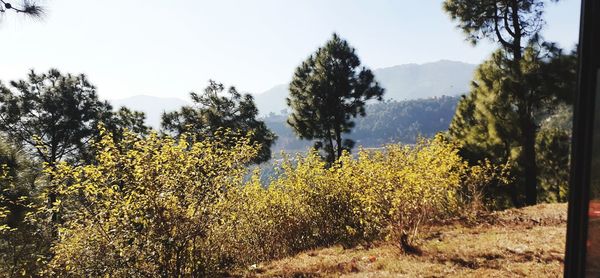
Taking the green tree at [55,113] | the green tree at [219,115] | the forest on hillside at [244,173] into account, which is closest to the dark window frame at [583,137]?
the forest on hillside at [244,173]

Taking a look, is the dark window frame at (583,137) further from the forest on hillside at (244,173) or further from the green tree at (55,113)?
the green tree at (55,113)

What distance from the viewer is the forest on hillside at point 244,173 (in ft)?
23.1

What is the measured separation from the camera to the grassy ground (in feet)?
25.5

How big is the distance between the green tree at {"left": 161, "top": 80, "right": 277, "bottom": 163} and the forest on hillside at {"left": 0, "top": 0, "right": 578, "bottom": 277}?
10 cm

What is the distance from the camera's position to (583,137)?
238 centimetres

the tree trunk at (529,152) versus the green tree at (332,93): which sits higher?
the green tree at (332,93)

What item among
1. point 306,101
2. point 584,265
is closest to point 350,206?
point 584,265

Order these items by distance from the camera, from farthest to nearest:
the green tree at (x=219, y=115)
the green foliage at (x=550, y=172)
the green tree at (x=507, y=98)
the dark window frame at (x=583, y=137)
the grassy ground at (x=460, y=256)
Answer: the green tree at (x=219, y=115), the green foliage at (x=550, y=172), the green tree at (x=507, y=98), the grassy ground at (x=460, y=256), the dark window frame at (x=583, y=137)

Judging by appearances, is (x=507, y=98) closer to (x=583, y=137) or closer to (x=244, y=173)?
(x=244, y=173)

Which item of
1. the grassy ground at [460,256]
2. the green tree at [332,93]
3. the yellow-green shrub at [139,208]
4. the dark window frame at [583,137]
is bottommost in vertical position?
the grassy ground at [460,256]

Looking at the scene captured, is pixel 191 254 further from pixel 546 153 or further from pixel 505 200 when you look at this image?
pixel 505 200

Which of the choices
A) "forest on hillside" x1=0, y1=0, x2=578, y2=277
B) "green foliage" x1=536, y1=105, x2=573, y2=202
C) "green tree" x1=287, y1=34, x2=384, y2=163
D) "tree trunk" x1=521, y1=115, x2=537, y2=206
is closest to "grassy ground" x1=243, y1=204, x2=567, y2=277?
"forest on hillside" x1=0, y1=0, x2=578, y2=277

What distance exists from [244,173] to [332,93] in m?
20.9

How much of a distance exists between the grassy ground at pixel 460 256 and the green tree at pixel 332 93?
17.6 metres
